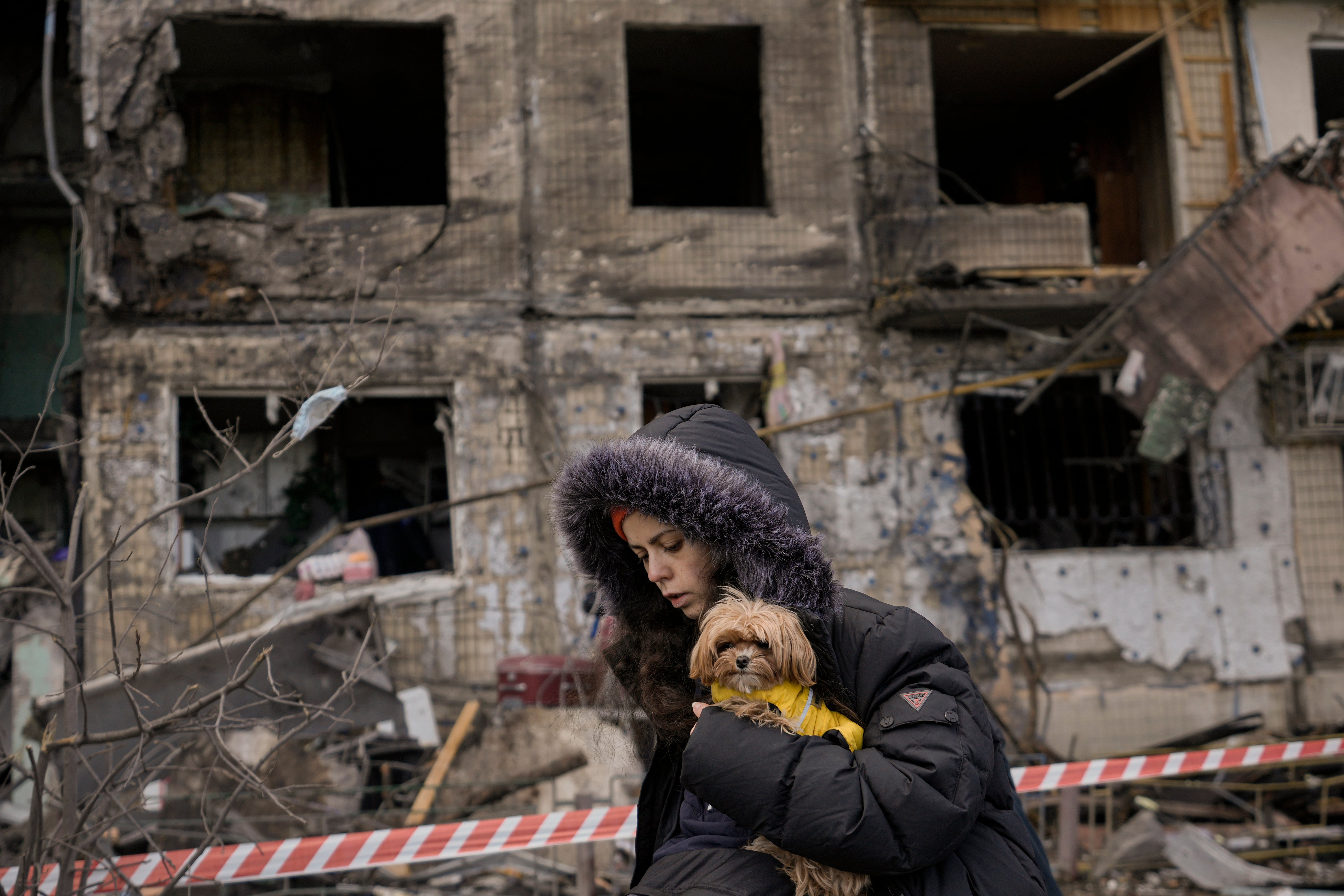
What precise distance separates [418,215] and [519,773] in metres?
4.46

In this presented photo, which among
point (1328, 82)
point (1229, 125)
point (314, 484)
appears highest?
point (1328, 82)

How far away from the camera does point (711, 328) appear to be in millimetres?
8047

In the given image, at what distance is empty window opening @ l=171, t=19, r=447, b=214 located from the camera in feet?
26.8

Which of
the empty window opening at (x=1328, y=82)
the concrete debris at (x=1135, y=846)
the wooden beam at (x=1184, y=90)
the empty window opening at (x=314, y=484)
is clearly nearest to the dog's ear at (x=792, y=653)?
the concrete debris at (x=1135, y=846)

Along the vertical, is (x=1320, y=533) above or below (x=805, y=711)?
below

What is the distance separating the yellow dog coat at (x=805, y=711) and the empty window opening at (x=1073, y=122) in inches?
325

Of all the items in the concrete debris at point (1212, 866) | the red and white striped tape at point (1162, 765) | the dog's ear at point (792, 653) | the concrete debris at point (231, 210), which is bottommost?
the concrete debris at point (1212, 866)

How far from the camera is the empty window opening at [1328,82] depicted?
9070 mm

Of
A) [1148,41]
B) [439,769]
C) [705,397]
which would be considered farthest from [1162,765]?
[1148,41]

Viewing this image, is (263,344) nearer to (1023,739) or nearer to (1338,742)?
(1023,739)

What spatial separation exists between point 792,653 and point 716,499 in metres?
0.42

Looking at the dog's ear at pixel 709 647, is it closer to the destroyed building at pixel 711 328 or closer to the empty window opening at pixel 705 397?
the destroyed building at pixel 711 328

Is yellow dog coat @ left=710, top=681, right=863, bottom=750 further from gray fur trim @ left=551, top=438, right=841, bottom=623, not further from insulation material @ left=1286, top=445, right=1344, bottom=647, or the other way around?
insulation material @ left=1286, top=445, right=1344, bottom=647

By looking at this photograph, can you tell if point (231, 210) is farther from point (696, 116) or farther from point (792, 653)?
point (792, 653)
